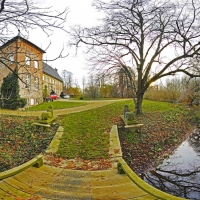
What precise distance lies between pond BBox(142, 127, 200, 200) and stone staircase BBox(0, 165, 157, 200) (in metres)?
1.54

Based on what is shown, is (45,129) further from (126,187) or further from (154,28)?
(154,28)

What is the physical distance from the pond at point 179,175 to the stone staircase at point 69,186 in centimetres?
154

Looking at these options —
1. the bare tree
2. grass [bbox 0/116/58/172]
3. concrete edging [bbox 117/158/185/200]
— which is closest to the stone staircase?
concrete edging [bbox 117/158/185/200]

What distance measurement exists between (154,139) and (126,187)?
579 cm

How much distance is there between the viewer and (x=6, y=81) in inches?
798

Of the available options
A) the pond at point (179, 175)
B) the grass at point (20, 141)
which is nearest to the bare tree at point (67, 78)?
the grass at point (20, 141)

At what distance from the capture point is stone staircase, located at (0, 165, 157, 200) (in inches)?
152

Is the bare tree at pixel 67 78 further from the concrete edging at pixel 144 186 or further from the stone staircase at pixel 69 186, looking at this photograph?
the concrete edging at pixel 144 186

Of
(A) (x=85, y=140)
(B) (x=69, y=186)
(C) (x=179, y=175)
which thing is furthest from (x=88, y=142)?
(B) (x=69, y=186)

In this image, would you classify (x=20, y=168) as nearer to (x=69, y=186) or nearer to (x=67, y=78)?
(x=69, y=186)

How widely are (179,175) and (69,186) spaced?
12.6ft

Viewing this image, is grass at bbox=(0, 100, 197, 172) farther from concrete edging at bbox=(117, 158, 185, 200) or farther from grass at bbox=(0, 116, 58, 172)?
concrete edging at bbox=(117, 158, 185, 200)

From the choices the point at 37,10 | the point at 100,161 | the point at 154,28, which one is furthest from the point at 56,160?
the point at 154,28

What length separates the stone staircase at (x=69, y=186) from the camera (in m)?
3.86
